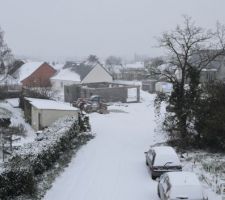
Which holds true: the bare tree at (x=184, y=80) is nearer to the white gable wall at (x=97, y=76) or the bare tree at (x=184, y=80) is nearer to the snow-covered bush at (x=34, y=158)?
the snow-covered bush at (x=34, y=158)

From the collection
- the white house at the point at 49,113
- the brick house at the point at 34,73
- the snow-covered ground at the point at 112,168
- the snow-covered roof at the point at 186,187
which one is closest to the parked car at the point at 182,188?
the snow-covered roof at the point at 186,187

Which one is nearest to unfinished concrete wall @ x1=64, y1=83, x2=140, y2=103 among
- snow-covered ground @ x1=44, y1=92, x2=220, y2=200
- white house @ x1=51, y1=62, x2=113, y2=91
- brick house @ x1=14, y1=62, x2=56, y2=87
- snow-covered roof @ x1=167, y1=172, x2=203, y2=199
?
white house @ x1=51, y1=62, x2=113, y2=91

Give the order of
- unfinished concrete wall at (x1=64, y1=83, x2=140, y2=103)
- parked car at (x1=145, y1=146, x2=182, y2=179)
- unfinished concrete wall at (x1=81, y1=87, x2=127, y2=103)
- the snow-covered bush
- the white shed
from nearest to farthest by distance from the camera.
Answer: the snow-covered bush < parked car at (x1=145, y1=146, x2=182, y2=179) < unfinished concrete wall at (x1=81, y1=87, x2=127, y2=103) < unfinished concrete wall at (x1=64, y1=83, x2=140, y2=103) < the white shed

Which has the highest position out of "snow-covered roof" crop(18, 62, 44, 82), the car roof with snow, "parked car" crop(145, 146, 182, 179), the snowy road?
"snow-covered roof" crop(18, 62, 44, 82)

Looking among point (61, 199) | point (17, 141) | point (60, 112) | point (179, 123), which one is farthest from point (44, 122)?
point (61, 199)

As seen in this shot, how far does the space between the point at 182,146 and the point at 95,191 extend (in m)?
10.1

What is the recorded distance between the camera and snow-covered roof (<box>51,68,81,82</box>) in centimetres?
6586

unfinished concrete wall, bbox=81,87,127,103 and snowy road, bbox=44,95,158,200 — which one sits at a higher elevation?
unfinished concrete wall, bbox=81,87,127,103

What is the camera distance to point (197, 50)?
3059 cm

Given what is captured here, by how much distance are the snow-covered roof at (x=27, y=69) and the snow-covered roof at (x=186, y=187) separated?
6084 centimetres

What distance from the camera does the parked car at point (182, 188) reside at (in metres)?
15.3

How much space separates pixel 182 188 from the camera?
15.5 m

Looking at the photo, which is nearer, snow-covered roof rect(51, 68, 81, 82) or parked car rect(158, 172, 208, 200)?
parked car rect(158, 172, 208, 200)

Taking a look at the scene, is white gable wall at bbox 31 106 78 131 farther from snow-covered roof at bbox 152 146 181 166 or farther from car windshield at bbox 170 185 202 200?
car windshield at bbox 170 185 202 200
